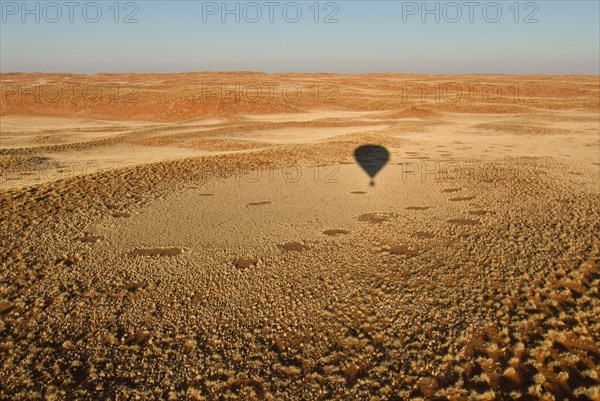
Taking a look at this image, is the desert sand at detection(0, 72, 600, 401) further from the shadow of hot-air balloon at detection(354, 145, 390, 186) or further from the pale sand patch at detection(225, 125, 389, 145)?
the pale sand patch at detection(225, 125, 389, 145)

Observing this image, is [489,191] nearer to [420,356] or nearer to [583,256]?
[583,256]

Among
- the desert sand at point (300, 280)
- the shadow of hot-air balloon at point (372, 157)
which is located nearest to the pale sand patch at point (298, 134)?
the shadow of hot-air balloon at point (372, 157)

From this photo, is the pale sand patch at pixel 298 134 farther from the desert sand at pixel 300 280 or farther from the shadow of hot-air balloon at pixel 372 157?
the desert sand at pixel 300 280

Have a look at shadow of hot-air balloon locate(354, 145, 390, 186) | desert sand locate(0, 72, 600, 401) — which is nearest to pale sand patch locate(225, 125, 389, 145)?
shadow of hot-air balloon locate(354, 145, 390, 186)

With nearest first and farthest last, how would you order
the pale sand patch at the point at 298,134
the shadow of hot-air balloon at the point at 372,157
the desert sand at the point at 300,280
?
the desert sand at the point at 300,280 → the shadow of hot-air balloon at the point at 372,157 → the pale sand patch at the point at 298,134

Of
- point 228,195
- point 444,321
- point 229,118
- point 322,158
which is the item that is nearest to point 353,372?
point 444,321

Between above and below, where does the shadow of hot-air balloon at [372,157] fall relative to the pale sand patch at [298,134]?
below

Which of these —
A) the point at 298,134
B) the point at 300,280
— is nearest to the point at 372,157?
the point at 298,134
